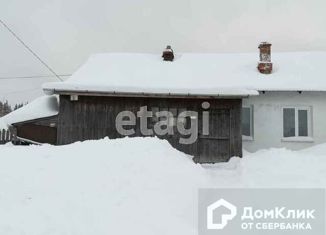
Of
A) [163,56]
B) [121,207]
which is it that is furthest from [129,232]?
[163,56]

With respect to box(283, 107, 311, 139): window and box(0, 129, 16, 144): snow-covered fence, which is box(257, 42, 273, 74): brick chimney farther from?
box(0, 129, 16, 144): snow-covered fence

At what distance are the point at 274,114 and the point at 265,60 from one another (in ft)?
8.89

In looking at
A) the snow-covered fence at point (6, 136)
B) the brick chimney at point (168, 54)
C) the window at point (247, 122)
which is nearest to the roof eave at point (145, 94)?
the window at point (247, 122)

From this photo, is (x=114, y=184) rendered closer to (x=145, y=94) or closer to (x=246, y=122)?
(x=145, y=94)

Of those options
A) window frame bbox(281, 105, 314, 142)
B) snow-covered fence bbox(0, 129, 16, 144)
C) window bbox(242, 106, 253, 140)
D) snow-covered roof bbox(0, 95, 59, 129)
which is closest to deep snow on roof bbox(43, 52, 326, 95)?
window frame bbox(281, 105, 314, 142)

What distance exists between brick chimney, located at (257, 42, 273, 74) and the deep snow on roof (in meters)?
0.27

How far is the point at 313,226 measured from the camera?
20.8 feet

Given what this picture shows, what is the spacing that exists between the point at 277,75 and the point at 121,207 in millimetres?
11114

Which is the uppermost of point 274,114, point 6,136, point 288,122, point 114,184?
point 274,114

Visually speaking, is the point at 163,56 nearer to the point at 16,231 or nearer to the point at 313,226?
the point at 313,226

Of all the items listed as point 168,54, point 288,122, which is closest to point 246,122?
point 288,122

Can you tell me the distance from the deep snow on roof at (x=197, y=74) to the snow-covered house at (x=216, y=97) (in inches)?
1.4

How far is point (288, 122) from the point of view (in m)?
14.5

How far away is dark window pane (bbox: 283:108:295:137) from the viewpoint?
47.5ft
